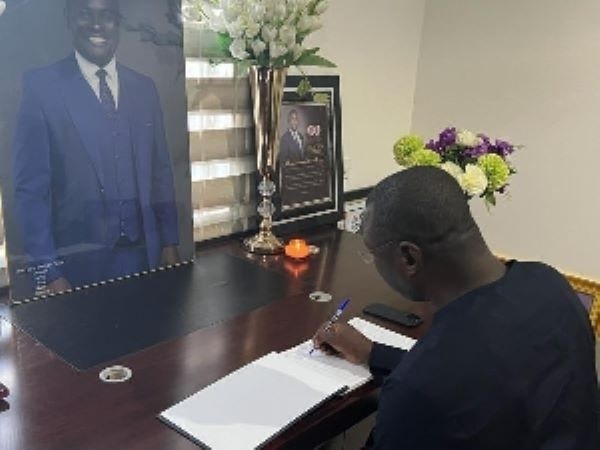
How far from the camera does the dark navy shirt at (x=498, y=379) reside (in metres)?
0.75

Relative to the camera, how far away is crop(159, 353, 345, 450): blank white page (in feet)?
2.79

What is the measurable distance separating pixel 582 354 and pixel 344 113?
1459mm

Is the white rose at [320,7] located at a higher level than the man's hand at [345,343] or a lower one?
higher

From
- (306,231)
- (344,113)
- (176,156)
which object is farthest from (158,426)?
(344,113)

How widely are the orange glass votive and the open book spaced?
1.73ft

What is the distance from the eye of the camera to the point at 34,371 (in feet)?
3.27

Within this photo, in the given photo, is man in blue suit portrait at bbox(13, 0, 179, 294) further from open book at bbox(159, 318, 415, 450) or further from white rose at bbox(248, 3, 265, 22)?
open book at bbox(159, 318, 415, 450)

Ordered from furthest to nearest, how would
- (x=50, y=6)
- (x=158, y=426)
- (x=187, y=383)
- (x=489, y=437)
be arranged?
(x=50, y=6) → (x=187, y=383) → (x=158, y=426) → (x=489, y=437)

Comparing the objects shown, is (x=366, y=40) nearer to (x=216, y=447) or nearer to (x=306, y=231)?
(x=306, y=231)

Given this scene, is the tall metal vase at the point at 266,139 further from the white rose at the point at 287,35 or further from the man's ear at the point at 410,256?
the man's ear at the point at 410,256

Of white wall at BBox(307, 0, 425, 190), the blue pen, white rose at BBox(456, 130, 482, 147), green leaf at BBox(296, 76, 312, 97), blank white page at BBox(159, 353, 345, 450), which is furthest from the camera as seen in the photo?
white wall at BBox(307, 0, 425, 190)

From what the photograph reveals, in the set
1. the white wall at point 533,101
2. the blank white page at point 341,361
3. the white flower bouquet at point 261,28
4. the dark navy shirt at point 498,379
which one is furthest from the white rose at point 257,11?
the white wall at point 533,101

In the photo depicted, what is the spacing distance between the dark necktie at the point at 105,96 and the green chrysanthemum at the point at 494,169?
3.06 ft

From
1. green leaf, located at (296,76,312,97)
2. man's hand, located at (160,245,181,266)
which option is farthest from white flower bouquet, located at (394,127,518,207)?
Result: man's hand, located at (160,245,181,266)
